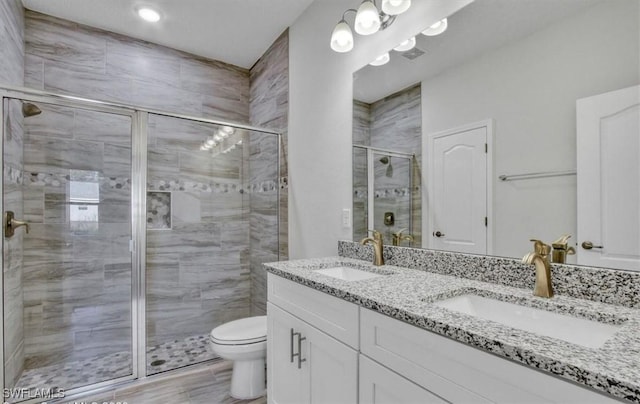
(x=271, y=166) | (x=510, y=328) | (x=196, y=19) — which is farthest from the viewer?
(x=271, y=166)

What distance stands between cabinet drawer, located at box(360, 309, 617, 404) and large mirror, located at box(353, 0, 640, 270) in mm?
581

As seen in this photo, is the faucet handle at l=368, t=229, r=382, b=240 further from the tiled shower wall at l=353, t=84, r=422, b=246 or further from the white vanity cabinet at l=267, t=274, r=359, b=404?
the white vanity cabinet at l=267, t=274, r=359, b=404

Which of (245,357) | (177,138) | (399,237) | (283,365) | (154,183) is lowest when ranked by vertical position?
(245,357)

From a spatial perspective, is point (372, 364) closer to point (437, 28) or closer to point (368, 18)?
point (437, 28)

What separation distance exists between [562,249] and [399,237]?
709mm

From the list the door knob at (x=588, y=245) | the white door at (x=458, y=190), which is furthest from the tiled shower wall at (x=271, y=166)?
the door knob at (x=588, y=245)

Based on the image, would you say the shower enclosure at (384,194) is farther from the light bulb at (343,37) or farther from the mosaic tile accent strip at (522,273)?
the light bulb at (343,37)

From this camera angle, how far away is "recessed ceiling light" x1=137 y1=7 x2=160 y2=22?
90.0 inches

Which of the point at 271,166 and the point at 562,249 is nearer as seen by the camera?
the point at 562,249

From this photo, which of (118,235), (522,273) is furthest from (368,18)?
(118,235)

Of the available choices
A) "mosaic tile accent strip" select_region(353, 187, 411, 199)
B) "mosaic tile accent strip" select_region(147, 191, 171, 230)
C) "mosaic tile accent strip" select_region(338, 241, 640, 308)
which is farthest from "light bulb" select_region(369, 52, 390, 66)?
"mosaic tile accent strip" select_region(147, 191, 171, 230)

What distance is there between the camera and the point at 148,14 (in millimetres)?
2332

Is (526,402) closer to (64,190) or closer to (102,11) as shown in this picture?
(64,190)

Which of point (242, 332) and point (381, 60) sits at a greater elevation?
point (381, 60)
